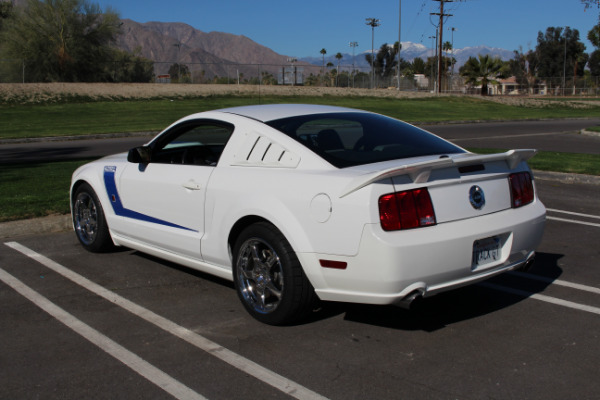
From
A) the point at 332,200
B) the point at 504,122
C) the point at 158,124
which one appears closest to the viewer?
the point at 332,200

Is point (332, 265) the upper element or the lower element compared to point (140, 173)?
lower

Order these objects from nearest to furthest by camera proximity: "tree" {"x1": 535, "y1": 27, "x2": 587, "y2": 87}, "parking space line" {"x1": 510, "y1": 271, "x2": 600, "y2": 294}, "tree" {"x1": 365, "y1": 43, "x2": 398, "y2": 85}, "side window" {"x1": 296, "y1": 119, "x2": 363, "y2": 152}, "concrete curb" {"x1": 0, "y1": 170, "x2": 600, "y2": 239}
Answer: "side window" {"x1": 296, "y1": 119, "x2": 363, "y2": 152} < "parking space line" {"x1": 510, "y1": 271, "x2": 600, "y2": 294} < "concrete curb" {"x1": 0, "y1": 170, "x2": 600, "y2": 239} < "tree" {"x1": 535, "y1": 27, "x2": 587, "y2": 87} < "tree" {"x1": 365, "y1": 43, "x2": 398, "y2": 85}

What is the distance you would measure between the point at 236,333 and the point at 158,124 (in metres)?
25.6

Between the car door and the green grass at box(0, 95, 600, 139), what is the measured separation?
63.2 feet

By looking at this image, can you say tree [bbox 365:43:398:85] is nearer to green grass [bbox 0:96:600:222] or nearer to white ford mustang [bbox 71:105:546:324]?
green grass [bbox 0:96:600:222]

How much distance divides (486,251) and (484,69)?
65314mm

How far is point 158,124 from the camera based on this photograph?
95.2 feet

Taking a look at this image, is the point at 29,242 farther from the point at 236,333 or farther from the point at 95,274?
the point at 236,333

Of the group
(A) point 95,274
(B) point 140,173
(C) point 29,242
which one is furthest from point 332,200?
(C) point 29,242

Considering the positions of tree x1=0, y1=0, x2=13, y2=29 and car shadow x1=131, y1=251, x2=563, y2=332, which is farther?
tree x1=0, y1=0, x2=13, y2=29

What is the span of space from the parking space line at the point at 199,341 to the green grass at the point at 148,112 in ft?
63.5

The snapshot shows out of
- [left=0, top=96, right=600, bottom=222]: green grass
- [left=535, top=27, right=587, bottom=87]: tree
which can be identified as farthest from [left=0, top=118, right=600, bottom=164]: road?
[left=535, top=27, right=587, bottom=87]: tree

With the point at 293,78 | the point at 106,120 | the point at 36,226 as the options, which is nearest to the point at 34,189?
the point at 36,226

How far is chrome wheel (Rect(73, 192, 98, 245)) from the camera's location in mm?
6641
